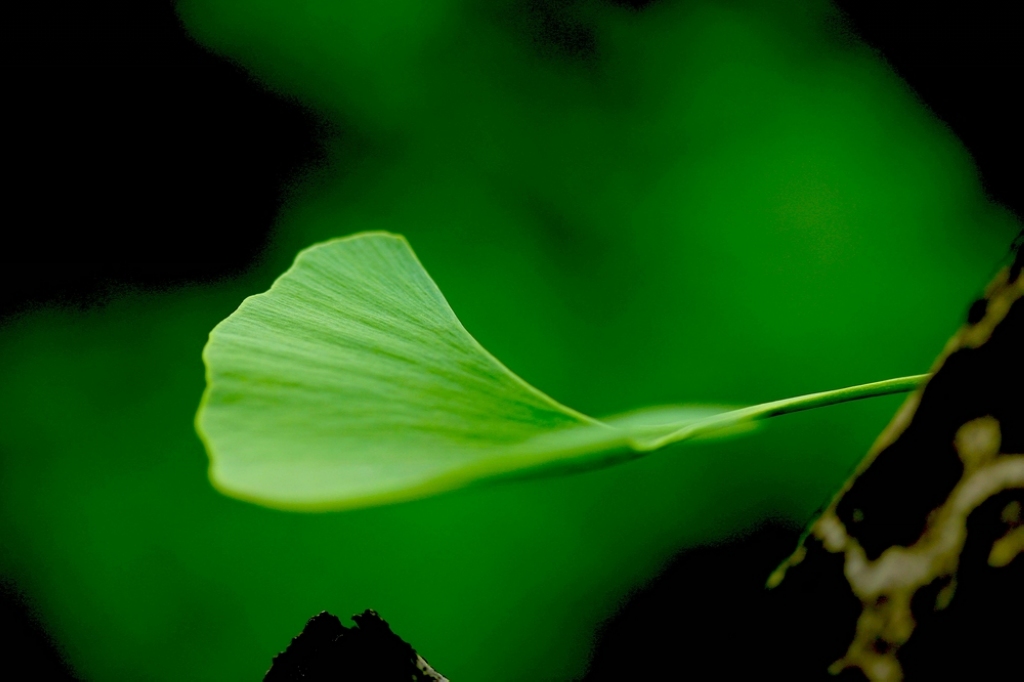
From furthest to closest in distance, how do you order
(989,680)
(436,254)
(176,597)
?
(436,254) → (176,597) → (989,680)

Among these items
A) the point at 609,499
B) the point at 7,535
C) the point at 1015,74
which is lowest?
the point at 609,499

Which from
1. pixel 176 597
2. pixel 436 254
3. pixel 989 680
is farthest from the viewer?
pixel 436 254

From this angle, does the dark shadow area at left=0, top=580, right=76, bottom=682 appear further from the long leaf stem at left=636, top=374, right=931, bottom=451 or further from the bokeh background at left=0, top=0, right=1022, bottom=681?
the long leaf stem at left=636, top=374, right=931, bottom=451

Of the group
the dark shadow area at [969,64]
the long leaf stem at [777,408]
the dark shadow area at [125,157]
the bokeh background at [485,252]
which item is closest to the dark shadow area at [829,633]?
the long leaf stem at [777,408]

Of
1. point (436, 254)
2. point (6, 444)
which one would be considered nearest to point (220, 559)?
point (6, 444)

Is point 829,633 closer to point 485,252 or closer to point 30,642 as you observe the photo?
point 485,252

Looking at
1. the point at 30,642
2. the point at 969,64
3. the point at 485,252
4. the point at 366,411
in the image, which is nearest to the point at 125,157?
the point at 485,252

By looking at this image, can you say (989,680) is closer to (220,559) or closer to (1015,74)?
(220,559)

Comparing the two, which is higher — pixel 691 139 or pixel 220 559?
pixel 691 139
